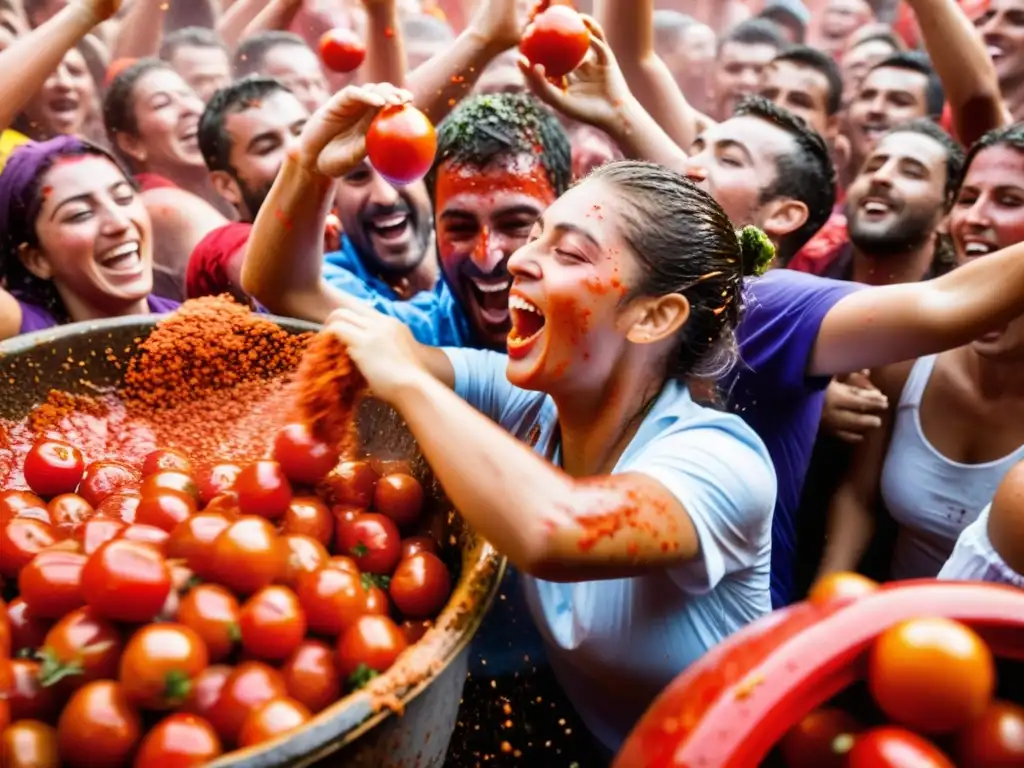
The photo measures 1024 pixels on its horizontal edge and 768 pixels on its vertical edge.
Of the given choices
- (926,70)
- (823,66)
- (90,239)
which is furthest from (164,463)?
(926,70)

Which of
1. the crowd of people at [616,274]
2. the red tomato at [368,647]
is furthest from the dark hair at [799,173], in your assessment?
the red tomato at [368,647]

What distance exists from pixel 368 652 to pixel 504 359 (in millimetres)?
661

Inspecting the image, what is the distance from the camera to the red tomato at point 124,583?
3.46 ft

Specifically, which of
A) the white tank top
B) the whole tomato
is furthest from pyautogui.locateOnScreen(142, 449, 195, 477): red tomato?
the white tank top

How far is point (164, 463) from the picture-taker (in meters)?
1.52

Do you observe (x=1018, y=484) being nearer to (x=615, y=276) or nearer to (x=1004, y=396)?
(x=615, y=276)

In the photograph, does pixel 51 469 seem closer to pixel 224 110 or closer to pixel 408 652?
pixel 408 652

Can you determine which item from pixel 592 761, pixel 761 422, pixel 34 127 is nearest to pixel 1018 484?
pixel 761 422

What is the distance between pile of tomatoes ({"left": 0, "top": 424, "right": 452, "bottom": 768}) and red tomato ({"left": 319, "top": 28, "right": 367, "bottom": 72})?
121 cm

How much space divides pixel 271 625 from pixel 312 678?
0.08 meters

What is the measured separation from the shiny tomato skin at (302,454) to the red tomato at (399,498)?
10cm

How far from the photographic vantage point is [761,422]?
169cm

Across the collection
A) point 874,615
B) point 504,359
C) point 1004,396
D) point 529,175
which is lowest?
point 1004,396

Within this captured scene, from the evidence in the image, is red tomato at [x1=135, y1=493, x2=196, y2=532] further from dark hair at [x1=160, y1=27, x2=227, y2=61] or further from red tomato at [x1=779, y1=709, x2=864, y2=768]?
dark hair at [x1=160, y1=27, x2=227, y2=61]
